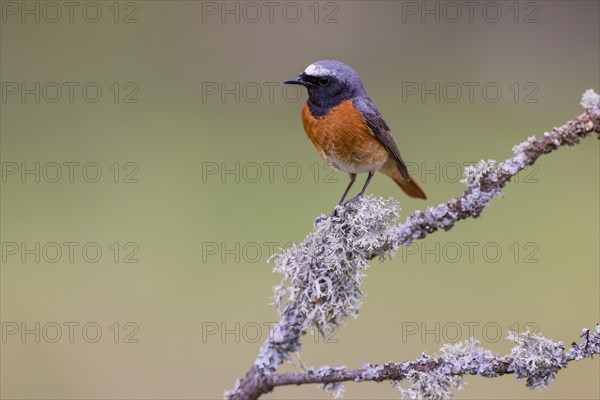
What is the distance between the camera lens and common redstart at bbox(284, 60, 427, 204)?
2.52m

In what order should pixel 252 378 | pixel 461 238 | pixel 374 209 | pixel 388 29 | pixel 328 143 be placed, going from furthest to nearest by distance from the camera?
pixel 388 29 → pixel 461 238 → pixel 328 143 → pixel 374 209 → pixel 252 378

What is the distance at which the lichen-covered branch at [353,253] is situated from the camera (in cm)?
142

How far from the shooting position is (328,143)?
8.62 feet

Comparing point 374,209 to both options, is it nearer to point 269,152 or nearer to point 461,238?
point 461,238

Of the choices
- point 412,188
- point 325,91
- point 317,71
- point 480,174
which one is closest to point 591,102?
point 480,174

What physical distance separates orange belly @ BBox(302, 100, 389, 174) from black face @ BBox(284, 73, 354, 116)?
20 millimetres

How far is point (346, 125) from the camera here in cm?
258

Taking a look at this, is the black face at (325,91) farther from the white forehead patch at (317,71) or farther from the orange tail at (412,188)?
the orange tail at (412,188)

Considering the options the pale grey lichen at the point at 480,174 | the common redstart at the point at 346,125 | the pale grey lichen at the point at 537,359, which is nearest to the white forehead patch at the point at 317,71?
the common redstart at the point at 346,125

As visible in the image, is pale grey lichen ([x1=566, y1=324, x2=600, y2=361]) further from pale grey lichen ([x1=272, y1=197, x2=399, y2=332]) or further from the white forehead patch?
the white forehead patch

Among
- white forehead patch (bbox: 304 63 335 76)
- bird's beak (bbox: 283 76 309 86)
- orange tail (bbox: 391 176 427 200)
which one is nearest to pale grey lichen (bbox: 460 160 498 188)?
white forehead patch (bbox: 304 63 335 76)

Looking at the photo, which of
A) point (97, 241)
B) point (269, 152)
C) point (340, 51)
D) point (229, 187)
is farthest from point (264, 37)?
point (97, 241)

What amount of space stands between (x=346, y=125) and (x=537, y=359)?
134 centimetres

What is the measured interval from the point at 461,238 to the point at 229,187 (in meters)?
1.81
